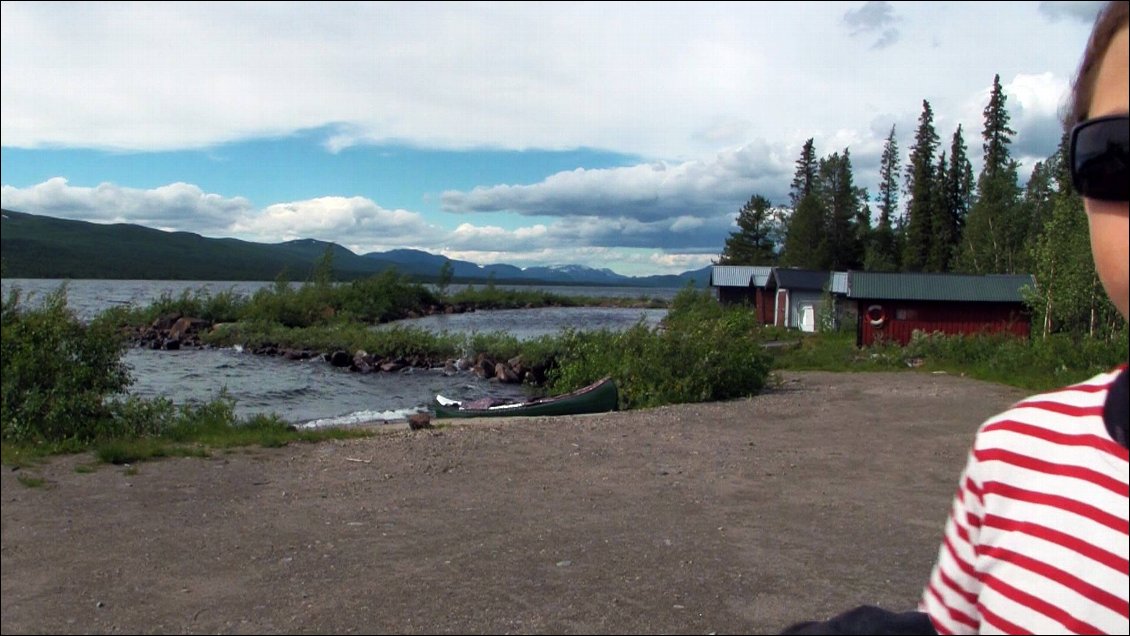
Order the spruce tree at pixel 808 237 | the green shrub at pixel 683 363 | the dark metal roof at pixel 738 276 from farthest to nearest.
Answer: the spruce tree at pixel 808 237 < the dark metal roof at pixel 738 276 < the green shrub at pixel 683 363

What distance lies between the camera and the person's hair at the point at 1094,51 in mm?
799

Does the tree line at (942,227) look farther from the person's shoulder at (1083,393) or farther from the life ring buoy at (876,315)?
the person's shoulder at (1083,393)

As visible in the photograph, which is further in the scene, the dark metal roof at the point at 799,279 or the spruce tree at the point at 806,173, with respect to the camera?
the spruce tree at the point at 806,173

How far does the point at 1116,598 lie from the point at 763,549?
5.01 meters

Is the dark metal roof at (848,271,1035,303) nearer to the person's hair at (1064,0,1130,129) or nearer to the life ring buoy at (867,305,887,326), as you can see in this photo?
the life ring buoy at (867,305,887,326)

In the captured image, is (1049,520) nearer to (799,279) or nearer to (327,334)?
(327,334)

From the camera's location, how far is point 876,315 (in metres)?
26.8

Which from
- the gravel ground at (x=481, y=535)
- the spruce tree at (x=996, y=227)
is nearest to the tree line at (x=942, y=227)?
the spruce tree at (x=996, y=227)

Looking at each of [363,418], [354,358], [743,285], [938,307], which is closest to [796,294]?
[743,285]

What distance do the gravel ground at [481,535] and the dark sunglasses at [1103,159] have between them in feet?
7.40

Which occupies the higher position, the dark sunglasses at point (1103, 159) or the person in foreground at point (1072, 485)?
the dark sunglasses at point (1103, 159)

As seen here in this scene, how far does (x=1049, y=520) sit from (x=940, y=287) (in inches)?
1109

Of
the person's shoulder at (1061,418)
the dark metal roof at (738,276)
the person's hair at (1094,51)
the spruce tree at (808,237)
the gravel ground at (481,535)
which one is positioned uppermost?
the spruce tree at (808,237)

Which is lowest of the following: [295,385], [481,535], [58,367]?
[295,385]
